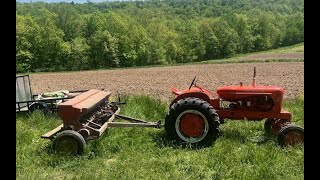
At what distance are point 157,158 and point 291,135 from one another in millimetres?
2177

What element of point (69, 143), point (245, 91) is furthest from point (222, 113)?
point (69, 143)

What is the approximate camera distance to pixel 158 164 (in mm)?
4977

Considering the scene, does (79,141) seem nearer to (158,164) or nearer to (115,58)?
(158,164)

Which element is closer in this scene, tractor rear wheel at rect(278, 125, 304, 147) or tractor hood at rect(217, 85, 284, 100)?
tractor rear wheel at rect(278, 125, 304, 147)

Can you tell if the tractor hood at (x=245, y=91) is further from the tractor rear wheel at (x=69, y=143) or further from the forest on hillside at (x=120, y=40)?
the forest on hillside at (x=120, y=40)

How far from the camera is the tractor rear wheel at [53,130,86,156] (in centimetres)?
554

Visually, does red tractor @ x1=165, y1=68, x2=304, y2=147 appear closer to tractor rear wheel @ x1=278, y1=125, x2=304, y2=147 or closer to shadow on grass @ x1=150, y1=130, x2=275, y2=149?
tractor rear wheel @ x1=278, y1=125, x2=304, y2=147

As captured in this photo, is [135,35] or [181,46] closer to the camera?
[135,35]

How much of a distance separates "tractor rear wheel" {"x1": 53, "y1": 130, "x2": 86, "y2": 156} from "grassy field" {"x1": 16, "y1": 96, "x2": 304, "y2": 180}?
0.14 meters

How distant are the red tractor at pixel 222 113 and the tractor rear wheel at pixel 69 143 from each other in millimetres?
1522

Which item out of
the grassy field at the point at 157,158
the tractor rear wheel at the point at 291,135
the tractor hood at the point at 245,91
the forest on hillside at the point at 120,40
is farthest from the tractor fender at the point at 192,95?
the forest on hillside at the point at 120,40

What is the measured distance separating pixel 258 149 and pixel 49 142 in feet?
11.1

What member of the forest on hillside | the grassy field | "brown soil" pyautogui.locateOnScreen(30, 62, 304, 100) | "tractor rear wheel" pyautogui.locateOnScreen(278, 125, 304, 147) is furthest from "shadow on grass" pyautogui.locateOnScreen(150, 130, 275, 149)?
the forest on hillside

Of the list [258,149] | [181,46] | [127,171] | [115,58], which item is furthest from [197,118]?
[181,46]
